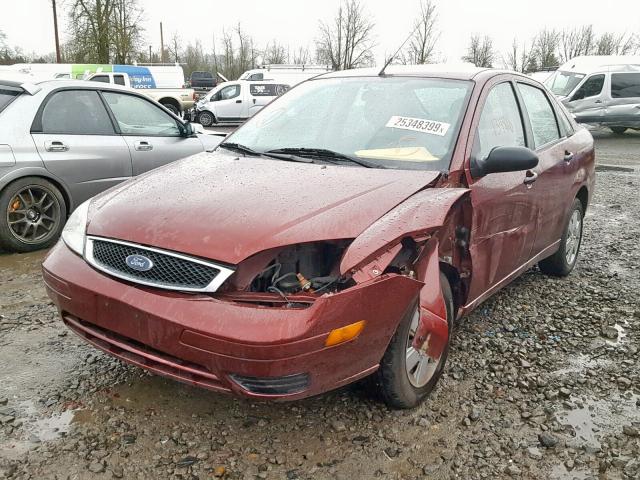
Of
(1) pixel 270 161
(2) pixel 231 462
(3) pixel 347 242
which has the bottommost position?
(2) pixel 231 462

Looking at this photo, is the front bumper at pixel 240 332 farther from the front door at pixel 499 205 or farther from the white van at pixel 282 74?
the white van at pixel 282 74

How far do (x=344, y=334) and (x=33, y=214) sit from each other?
154 inches

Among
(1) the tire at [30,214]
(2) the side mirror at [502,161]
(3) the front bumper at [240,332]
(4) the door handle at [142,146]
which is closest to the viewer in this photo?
(3) the front bumper at [240,332]

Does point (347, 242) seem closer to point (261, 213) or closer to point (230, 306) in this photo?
point (261, 213)

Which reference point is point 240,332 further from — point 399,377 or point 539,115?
point 539,115

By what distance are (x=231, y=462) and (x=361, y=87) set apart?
233 cm

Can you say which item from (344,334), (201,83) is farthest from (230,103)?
(201,83)

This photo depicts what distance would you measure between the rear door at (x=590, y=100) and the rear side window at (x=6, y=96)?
50.1ft

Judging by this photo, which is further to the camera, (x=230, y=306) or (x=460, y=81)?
(x=460, y=81)

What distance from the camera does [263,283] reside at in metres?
2.23

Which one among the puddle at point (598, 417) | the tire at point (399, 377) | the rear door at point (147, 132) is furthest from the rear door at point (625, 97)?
the tire at point (399, 377)

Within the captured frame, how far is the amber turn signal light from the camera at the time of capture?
209cm

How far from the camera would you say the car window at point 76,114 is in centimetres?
511

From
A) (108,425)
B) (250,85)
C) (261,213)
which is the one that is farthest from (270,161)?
(250,85)
